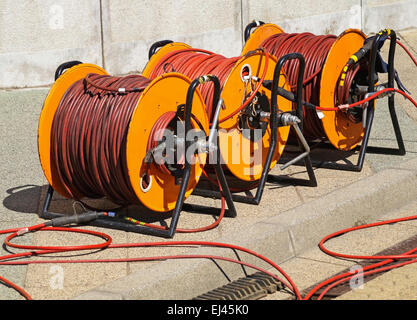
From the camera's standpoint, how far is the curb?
498cm

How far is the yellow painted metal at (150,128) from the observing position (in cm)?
589

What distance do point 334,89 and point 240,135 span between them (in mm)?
1294

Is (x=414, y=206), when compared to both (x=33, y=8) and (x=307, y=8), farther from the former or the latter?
(x=307, y=8)

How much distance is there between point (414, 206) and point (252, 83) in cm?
183

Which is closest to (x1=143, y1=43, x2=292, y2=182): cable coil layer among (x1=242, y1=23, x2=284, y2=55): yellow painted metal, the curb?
the curb

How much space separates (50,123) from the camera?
6.32 metres

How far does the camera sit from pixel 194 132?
6.21 meters

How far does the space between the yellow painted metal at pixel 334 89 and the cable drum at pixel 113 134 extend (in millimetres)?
1657

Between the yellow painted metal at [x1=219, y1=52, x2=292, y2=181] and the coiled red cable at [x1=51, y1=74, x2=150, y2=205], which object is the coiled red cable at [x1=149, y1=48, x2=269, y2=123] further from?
the coiled red cable at [x1=51, y1=74, x2=150, y2=205]

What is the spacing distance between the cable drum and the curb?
0.74 meters

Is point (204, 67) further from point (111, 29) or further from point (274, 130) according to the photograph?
point (111, 29)

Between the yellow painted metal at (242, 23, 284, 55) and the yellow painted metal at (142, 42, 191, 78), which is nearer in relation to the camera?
the yellow painted metal at (142, 42, 191, 78)

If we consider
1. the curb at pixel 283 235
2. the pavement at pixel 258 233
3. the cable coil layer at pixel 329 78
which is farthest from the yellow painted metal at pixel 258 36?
the curb at pixel 283 235
